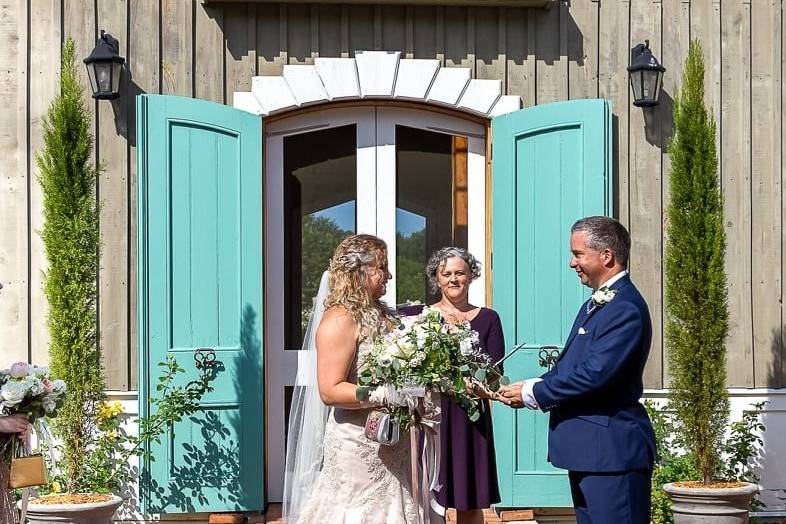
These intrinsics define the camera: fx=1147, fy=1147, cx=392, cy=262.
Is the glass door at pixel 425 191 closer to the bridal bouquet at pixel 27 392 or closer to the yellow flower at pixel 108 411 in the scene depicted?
the yellow flower at pixel 108 411

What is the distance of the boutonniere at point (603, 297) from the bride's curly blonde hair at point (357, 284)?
2.64 feet

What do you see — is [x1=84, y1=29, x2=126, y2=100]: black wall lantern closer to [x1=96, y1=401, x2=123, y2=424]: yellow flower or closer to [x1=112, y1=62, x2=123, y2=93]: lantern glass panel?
[x1=112, y1=62, x2=123, y2=93]: lantern glass panel

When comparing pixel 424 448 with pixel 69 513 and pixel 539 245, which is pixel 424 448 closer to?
pixel 69 513

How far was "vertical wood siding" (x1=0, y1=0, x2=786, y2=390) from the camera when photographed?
21.5 feet

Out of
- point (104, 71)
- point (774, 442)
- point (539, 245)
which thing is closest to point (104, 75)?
point (104, 71)

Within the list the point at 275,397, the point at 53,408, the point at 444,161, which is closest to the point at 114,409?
the point at 275,397

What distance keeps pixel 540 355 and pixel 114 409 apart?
2409mm

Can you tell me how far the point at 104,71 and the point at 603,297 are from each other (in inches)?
135

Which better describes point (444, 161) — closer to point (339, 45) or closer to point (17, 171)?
point (339, 45)

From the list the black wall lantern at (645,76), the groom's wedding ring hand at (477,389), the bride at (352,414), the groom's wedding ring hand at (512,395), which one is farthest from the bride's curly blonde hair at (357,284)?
the black wall lantern at (645,76)

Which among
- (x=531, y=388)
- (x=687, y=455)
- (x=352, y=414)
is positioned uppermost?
(x=531, y=388)

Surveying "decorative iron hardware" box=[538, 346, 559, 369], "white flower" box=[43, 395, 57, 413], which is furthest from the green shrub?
"white flower" box=[43, 395, 57, 413]

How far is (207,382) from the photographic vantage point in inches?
250

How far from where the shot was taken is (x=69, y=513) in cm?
576
